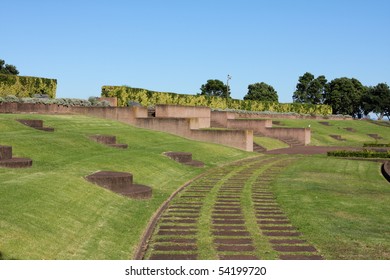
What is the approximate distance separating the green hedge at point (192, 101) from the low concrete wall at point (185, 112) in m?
6.64

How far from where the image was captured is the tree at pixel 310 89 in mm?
123812

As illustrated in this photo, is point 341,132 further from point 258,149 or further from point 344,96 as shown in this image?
point 344,96

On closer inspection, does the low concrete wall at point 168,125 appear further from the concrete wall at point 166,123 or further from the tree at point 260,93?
the tree at point 260,93

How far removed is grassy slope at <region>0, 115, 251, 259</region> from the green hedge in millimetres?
21585

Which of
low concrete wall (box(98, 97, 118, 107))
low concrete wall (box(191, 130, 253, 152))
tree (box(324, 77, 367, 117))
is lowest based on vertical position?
low concrete wall (box(191, 130, 253, 152))

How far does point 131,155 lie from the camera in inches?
960

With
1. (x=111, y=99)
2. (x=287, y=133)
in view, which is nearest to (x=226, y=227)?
(x=111, y=99)

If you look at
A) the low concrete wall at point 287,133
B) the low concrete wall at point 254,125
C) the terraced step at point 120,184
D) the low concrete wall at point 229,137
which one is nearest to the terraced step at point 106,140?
the terraced step at point 120,184

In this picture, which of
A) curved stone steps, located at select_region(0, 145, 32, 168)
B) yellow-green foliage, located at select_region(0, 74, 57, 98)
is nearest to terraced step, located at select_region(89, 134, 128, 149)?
curved stone steps, located at select_region(0, 145, 32, 168)

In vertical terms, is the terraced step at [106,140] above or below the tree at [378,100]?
below

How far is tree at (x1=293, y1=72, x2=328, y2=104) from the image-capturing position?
12381 centimetres

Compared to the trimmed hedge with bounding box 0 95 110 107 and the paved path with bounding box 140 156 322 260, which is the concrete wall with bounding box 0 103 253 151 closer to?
the trimmed hedge with bounding box 0 95 110 107

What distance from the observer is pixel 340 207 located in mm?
16812

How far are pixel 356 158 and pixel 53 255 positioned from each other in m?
28.2
